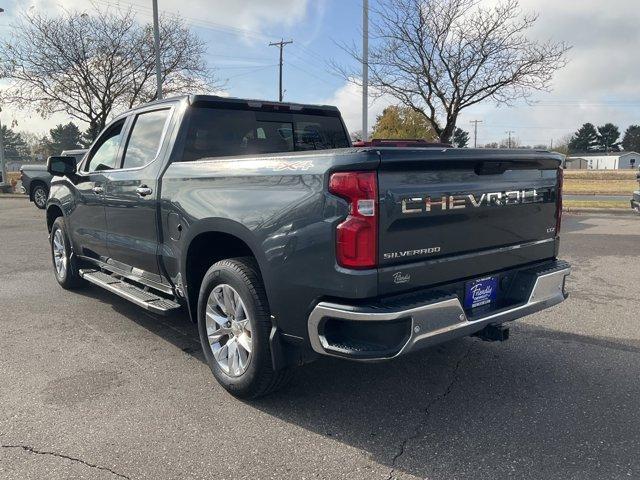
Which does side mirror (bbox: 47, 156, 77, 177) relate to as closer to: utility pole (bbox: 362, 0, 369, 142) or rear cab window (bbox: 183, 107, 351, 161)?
rear cab window (bbox: 183, 107, 351, 161)

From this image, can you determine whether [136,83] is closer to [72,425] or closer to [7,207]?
[7,207]

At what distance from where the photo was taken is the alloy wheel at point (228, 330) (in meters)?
3.43

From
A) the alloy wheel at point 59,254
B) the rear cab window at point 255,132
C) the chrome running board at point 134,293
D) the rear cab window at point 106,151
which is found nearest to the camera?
the chrome running board at point 134,293

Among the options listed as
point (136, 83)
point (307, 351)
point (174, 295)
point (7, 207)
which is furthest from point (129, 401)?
point (136, 83)

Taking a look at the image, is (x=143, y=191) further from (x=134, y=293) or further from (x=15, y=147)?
(x=15, y=147)

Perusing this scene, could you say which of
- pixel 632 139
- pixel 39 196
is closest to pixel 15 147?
pixel 39 196

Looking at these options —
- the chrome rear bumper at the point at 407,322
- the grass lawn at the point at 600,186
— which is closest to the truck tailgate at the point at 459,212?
the chrome rear bumper at the point at 407,322

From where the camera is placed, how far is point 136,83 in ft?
72.8

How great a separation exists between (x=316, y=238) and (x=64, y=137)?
94.2 m

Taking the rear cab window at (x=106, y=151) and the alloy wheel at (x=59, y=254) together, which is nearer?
the rear cab window at (x=106, y=151)

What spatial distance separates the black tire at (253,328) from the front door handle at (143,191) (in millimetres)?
1053

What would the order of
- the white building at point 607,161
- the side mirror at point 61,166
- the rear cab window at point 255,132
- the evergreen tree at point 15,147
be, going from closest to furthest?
the rear cab window at point 255,132
the side mirror at point 61,166
the evergreen tree at point 15,147
the white building at point 607,161

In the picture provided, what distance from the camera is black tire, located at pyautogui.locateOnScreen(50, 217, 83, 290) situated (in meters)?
6.07

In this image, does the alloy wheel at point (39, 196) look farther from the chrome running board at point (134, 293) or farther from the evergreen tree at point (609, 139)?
the evergreen tree at point (609, 139)
